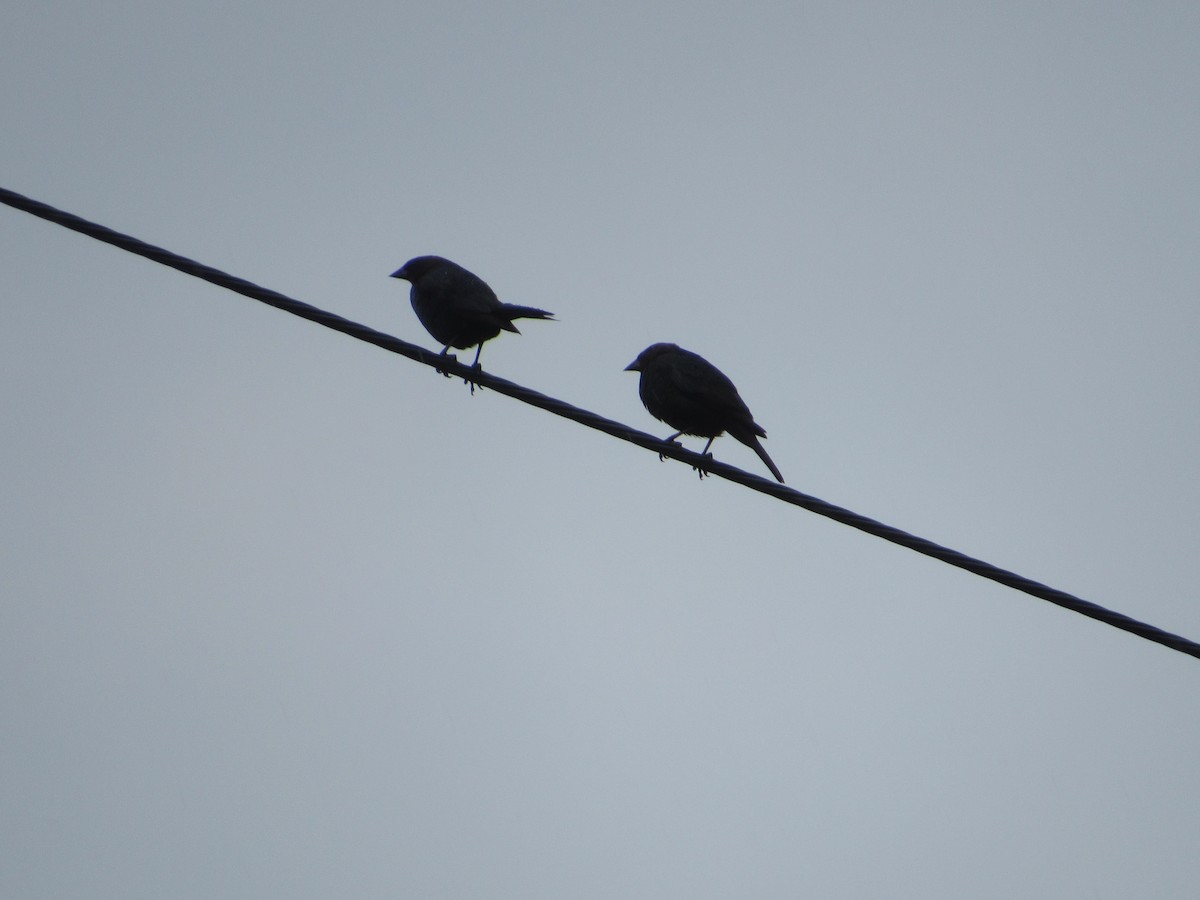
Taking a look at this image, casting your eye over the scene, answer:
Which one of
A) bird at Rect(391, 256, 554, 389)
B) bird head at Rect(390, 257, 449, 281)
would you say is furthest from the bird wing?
bird head at Rect(390, 257, 449, 281)

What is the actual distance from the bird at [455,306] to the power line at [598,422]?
2486mm

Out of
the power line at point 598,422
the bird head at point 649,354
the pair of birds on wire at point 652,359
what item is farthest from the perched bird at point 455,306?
the power line at point 598,422

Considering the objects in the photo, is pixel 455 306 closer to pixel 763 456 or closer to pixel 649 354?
pixel 649 354

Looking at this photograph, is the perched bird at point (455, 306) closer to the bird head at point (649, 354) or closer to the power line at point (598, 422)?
the bird head at point (649, 354)

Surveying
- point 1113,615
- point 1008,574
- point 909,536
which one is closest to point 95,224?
point 909,536

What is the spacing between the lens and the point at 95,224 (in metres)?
3.78

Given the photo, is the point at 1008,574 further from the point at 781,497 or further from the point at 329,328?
the point at 329,328

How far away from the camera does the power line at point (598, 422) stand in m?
3.68

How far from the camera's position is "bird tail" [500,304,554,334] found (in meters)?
6.41

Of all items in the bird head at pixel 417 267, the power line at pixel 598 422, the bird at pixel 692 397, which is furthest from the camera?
the bird head at pixel 417 267

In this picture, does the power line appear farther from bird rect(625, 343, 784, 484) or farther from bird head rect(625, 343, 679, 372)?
bird head rect(625, 343, 679, 372)

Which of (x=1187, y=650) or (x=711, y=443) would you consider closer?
(x=1187, y=650)

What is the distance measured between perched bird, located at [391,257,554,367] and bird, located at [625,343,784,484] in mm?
1141

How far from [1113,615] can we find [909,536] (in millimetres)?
670
